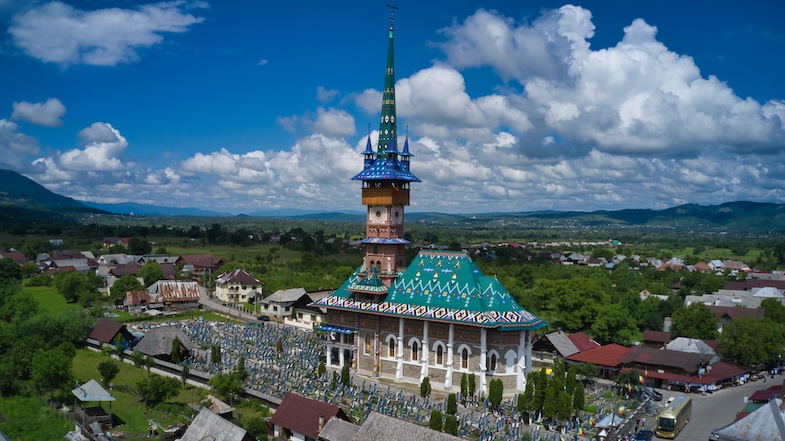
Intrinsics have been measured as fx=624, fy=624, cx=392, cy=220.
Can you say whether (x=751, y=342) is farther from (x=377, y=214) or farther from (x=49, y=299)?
(x=49, y=299)

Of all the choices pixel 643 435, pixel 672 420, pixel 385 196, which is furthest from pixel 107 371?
pixel 672 420

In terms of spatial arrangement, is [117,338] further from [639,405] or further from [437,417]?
[639,405]

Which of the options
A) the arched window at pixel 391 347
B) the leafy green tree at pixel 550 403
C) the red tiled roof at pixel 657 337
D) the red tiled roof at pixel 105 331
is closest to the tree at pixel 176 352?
the red tiled roof at pixel 105 331

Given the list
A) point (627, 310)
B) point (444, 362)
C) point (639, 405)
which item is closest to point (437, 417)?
point (444, 362)

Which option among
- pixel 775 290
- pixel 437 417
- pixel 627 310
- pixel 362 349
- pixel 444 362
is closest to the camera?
pixel 437 417

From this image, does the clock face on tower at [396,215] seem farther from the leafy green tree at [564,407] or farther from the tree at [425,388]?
the leafy green tree at [564,407]

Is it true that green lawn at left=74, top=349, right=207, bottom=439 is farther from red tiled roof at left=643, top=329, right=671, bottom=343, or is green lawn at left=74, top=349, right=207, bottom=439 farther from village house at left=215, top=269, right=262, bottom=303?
red tiled roof at left=643, top=329, right=671, bottom=343

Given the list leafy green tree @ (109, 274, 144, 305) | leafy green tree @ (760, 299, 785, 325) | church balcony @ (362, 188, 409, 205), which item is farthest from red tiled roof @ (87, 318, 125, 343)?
leafy green tree @ (760, 299, 785, 325)
